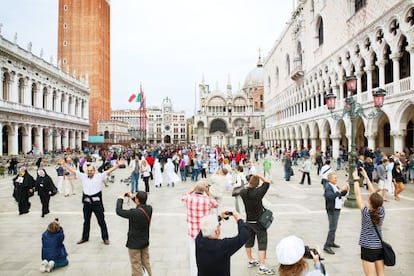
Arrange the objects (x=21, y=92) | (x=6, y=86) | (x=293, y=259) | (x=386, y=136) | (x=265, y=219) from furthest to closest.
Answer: (x=21, y=92) → (x=6, y=86) → (x=386, y=136) → (x=265, y=219) → (x=293, y=259)

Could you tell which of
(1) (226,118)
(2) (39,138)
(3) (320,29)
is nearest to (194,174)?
(3) (320,29)

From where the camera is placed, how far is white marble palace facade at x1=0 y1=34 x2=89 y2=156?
29938 mm

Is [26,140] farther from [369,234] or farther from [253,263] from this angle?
[369,234]

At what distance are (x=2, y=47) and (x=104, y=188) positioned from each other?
75.8 feet

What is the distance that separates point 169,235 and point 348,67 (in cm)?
2175

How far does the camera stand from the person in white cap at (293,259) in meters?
2.31

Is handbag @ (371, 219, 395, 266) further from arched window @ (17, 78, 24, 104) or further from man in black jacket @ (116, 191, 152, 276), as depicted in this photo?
arched window @ (17, 78, 24, 104)

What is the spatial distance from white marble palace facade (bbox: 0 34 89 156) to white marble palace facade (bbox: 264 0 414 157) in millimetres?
31207

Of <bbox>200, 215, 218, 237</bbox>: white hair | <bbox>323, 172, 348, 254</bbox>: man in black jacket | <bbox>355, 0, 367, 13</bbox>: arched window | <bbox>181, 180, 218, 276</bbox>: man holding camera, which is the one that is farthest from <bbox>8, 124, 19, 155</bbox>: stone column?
<bbox>355, 0, 367, 13</bbox>: arched window

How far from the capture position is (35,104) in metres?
36.6

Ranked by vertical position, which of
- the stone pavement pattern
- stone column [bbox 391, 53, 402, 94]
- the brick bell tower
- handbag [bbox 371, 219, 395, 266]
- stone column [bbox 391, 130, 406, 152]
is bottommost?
the stone pavement pattern

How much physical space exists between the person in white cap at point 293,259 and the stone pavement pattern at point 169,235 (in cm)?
259

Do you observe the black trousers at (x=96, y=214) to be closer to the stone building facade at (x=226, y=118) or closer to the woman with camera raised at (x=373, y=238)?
the woman with camera raised at (x=373, y=238)

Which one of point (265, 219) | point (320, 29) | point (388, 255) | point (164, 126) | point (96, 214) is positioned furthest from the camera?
point (164, 126)
